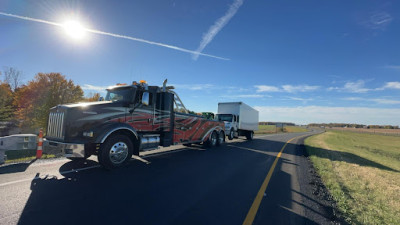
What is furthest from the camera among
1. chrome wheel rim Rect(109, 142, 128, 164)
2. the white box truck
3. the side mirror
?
the white box truck

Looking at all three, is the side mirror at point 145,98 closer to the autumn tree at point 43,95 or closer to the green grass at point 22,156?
the green grass at point 22,156

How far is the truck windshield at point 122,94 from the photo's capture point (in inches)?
288

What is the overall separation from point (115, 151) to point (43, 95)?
39858 mm

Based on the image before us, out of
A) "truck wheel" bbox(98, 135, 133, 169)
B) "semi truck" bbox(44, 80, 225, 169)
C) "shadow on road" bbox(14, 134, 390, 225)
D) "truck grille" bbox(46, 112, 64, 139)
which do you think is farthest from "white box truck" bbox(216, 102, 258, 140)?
"truck grille" bbox(46, 112, 64, 139)

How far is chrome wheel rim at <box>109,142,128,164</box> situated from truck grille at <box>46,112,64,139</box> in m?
1.50

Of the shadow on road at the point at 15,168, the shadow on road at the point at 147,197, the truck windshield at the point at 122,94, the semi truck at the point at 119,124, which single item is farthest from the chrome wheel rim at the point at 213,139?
the shadow on road at the point at 15,168

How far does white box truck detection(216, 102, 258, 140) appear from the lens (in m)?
19.1

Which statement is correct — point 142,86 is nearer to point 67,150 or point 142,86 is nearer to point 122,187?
point 67,150

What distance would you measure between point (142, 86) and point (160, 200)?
4871 mm

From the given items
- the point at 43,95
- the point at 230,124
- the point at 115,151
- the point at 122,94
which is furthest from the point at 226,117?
the point at 43,95

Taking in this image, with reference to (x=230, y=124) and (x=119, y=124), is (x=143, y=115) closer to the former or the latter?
(x=119, y=124)

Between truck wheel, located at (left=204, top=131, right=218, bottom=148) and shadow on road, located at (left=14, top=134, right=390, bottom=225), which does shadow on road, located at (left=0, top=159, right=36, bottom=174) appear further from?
truck wheel, located at (left=204, top=131, right=218, bottom=148)

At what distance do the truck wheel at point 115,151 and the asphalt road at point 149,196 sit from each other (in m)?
0.28

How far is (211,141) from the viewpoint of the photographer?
13.2 metres
